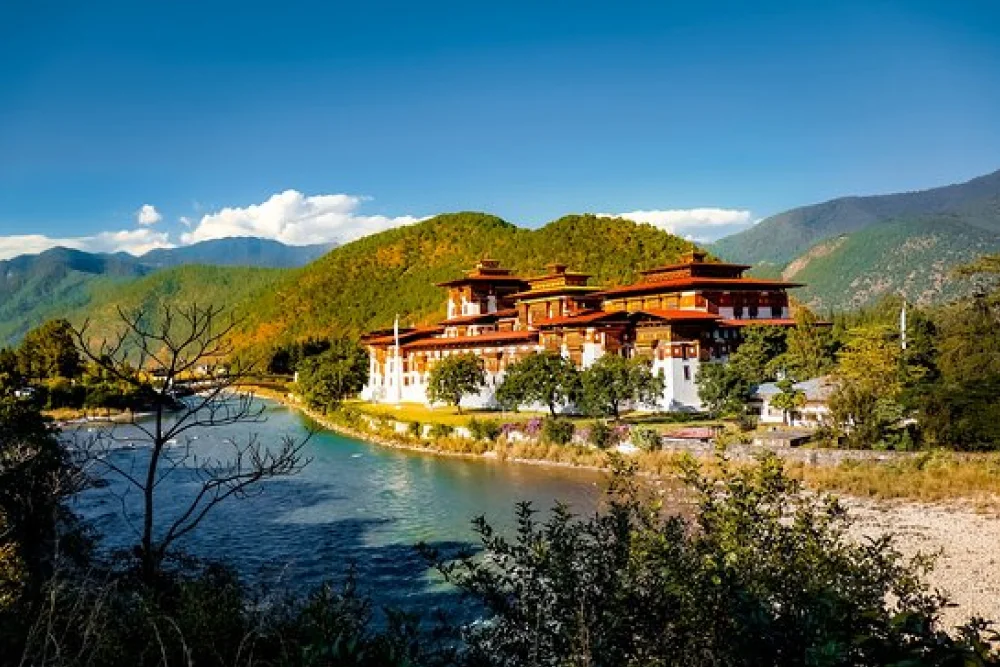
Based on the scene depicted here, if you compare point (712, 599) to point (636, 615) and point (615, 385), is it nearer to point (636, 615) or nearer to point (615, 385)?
point (636, 615)

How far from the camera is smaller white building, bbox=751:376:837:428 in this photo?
98.8 ft

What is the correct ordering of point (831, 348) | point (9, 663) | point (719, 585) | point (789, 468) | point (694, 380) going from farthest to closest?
point (831, 348) → point (694, 380) → point (789, 468) → point (9, 663) → point (719, 585)

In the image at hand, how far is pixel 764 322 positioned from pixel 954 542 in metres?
24.0

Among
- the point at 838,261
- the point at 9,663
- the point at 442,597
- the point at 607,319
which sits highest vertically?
the point at 838,261

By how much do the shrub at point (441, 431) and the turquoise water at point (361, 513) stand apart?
75.3 inches

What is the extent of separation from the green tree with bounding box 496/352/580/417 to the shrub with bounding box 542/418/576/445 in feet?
11.8

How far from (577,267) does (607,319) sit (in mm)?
46838

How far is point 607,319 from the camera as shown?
122 ft

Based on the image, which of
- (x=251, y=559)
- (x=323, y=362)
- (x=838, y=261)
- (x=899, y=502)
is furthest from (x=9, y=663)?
(x=838, y=261)

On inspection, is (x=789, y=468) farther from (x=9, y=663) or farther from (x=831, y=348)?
(x=9, y=663)

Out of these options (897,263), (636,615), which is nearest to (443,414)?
(636,615)

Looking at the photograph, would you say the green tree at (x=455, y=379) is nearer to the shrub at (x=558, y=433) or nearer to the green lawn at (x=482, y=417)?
the green lawn at (x=482, y=417)

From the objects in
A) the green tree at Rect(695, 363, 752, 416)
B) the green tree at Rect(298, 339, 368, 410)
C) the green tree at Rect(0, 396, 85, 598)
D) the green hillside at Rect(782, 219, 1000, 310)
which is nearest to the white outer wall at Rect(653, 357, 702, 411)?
the green tree at Rect(695, 363, 752, 416)

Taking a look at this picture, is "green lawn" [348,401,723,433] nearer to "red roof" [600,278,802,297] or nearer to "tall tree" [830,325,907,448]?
"tall tree" [830,325,907,448]
